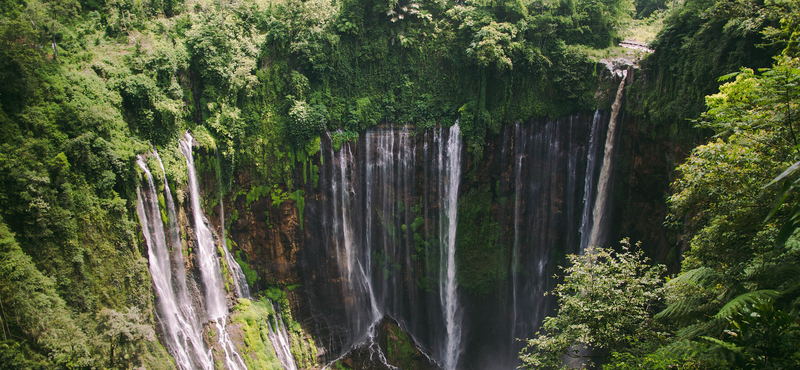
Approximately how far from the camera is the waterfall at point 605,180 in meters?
18.9

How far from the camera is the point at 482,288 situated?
2169 centimetres

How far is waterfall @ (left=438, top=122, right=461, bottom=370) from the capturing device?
2027 centimetres

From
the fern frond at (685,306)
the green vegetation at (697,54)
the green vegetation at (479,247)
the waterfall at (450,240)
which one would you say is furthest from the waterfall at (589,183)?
the fern frond at (685,306)

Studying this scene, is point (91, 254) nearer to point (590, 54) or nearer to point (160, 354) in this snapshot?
point (160, 354)

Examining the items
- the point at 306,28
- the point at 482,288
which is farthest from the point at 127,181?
the point at 482,288

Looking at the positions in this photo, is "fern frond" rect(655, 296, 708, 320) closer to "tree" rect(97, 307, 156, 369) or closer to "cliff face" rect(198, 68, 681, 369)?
"cliff face" rect(198, 68, 681, 369)

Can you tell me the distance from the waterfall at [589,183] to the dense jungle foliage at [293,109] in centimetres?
114

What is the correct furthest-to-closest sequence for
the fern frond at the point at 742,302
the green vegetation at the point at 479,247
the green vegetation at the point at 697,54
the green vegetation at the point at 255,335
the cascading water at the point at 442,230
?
the green vegetation at the point at 479,247, the cascading water at the point at 442,230, the green vegetation at the point at 255,335, the green vegetation at the point at 697,54, the fern frond at the point at 742,302

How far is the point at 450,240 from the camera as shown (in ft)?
69.1

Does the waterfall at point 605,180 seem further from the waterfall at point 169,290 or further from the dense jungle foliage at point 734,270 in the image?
the waterfall at point 169,290

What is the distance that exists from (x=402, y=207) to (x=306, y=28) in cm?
884

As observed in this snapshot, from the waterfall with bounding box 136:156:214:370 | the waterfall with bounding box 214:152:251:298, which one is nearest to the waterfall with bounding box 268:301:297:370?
the waterfall with bounding box 214:152:251:298

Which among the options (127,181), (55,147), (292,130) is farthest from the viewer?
(292,130)

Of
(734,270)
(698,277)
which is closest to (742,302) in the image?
(734,270)
